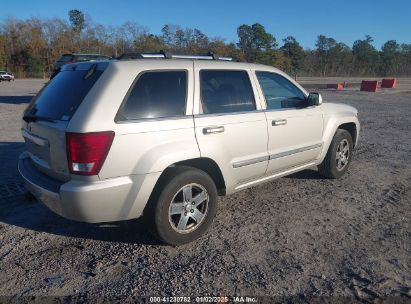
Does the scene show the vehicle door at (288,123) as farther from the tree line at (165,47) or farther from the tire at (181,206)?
the tree line at (165,47)

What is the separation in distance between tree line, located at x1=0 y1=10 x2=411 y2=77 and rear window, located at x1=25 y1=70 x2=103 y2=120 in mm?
60025

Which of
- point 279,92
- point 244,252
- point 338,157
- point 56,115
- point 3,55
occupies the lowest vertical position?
point 244,252

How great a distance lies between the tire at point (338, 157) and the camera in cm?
570

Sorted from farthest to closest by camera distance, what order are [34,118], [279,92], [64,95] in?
[279,92], [34,118], [64,95]

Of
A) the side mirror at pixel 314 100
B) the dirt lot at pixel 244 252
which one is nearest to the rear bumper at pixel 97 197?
the dirt lot at pixel 244 252

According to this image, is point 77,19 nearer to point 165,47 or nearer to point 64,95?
point 165,47

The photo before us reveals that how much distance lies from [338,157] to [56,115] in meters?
4.24

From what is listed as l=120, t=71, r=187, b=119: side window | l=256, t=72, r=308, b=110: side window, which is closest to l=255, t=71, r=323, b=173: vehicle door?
l=256, t=72, r=308, b=110: side window

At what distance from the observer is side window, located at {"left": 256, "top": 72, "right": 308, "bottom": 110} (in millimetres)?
4730

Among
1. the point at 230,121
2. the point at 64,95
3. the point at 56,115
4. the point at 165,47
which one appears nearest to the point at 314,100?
the point at 230,121

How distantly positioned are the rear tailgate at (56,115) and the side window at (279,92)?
210cm

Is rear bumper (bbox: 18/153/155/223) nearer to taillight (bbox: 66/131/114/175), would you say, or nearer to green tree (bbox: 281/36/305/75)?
taillight (bbox: 66/131/114/175)

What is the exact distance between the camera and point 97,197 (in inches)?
127

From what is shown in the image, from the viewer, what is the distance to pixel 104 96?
3279 millimetres
